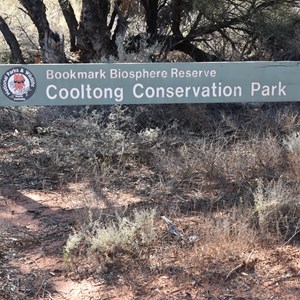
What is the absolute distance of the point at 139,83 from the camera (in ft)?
15.2

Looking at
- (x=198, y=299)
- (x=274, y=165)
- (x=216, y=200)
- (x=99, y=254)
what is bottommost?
(x=198, y=299)

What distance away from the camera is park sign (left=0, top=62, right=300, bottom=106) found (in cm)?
457

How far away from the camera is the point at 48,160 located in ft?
22.0

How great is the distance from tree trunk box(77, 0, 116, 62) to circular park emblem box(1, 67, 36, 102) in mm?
5489

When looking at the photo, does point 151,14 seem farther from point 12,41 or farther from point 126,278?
point 126,278

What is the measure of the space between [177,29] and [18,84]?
6764 mm

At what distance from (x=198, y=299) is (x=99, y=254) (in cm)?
84

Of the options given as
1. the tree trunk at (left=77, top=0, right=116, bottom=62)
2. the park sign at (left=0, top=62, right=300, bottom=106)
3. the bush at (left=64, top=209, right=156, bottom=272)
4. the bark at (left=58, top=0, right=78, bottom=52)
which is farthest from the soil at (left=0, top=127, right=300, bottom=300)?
the bark at (left=58, top=0, right=78, bottom=52)

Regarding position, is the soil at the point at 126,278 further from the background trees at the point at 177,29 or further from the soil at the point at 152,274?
the background trees at the point at 177,29

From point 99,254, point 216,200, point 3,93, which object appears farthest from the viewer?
point 216,200

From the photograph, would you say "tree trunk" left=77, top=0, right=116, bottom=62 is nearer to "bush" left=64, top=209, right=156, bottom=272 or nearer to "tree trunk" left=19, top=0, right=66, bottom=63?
"tree trunk" left=19, top=0, right=66, bottom=63

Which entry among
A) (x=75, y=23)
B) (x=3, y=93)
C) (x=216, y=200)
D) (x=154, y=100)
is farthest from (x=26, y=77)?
(x=75, y=23)

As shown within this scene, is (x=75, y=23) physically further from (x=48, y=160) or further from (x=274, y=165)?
(x=274, y=165)

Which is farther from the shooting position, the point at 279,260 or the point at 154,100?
the point at 154,100
